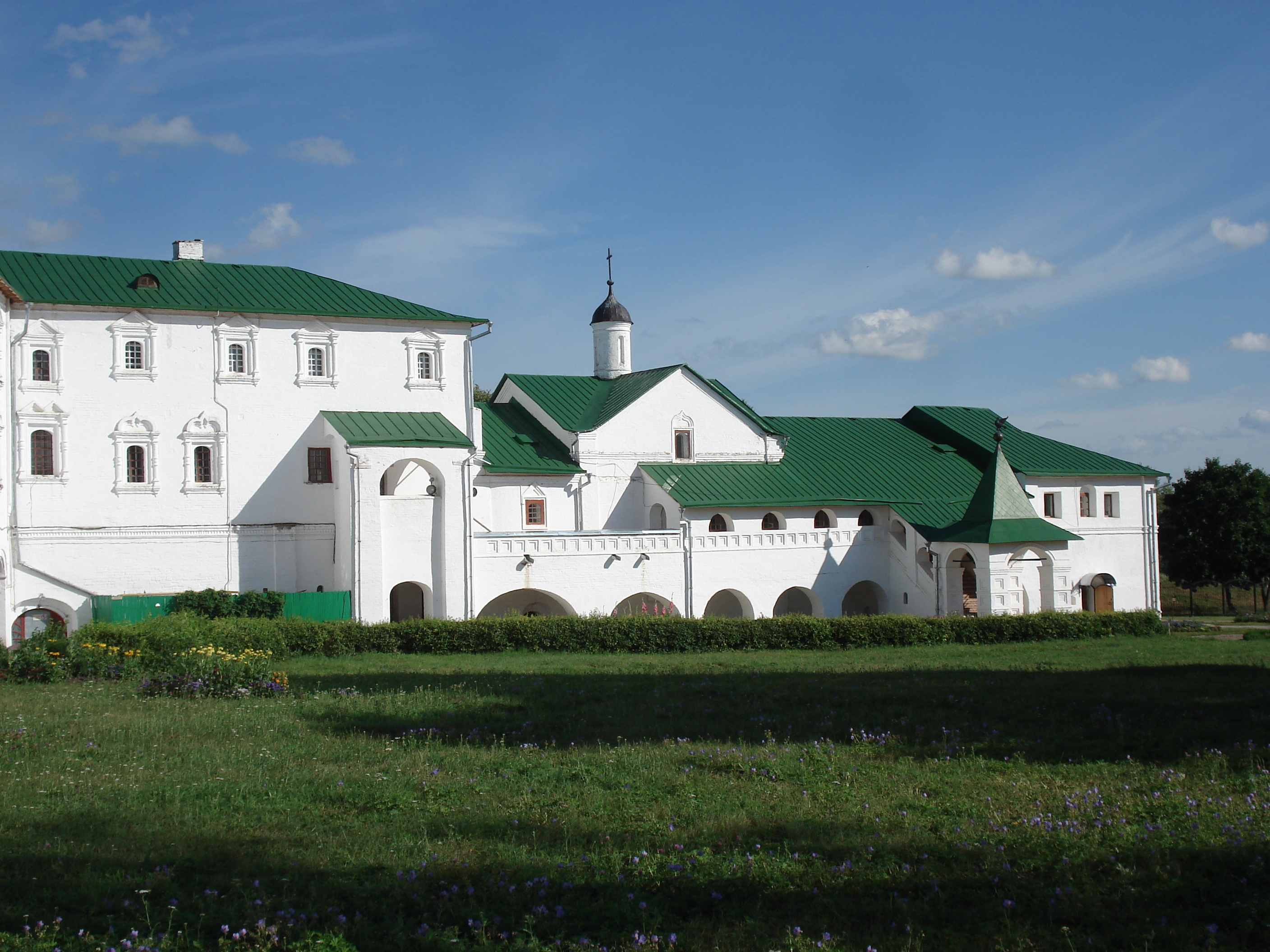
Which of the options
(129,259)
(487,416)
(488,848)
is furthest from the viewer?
(487,416)

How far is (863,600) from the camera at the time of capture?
34.0m

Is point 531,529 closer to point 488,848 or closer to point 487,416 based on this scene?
point 487,416

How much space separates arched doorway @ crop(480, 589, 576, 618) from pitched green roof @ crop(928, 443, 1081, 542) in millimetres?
11148

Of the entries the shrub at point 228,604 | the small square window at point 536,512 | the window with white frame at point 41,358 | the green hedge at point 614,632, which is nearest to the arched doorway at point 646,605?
the small square window at point 536,512

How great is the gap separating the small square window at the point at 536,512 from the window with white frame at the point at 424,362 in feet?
14.2

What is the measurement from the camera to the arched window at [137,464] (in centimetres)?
2625

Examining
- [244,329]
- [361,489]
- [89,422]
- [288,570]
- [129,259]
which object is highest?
[129,259]

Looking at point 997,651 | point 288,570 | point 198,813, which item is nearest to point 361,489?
point 288,570

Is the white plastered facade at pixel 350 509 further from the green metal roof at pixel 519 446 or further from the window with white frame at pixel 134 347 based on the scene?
the green metal roof at pixel 519 446

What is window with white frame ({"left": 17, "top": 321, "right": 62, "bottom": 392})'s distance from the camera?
25.3 metres

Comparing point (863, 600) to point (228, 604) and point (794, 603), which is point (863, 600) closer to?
point (794, 603)

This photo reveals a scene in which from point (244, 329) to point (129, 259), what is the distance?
3685 mm

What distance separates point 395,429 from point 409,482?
2226 millimetres

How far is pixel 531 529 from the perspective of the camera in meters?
31.0
